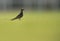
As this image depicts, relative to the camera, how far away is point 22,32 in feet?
2.47

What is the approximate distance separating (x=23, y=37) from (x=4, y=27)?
0.39ft

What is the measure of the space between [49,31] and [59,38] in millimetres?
85

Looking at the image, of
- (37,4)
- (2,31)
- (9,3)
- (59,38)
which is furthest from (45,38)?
(37,4)

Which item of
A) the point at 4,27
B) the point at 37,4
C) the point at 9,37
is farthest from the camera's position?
the point at 37,4

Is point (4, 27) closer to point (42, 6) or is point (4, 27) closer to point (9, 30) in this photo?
point (9, 30)

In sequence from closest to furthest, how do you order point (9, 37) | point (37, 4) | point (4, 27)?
1. point (9, 37)
2. point (4, 27)
3. point (37, 4)

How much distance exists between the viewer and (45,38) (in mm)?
700

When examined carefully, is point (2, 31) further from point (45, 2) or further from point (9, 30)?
point (45, 2)

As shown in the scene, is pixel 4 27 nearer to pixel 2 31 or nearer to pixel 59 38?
pixel 2 31

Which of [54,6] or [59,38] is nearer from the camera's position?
[59,38]

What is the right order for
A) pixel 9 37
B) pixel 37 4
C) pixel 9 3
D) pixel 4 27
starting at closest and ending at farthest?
pixel 9 37, pixel 4 27, pixel 9 3, pixel 37 4

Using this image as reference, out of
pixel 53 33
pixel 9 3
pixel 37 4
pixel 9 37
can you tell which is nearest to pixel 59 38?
pixel 53 33

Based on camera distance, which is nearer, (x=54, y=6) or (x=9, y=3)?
(x=9, y=3)

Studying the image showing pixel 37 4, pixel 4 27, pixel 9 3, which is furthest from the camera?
pixel 37 4
